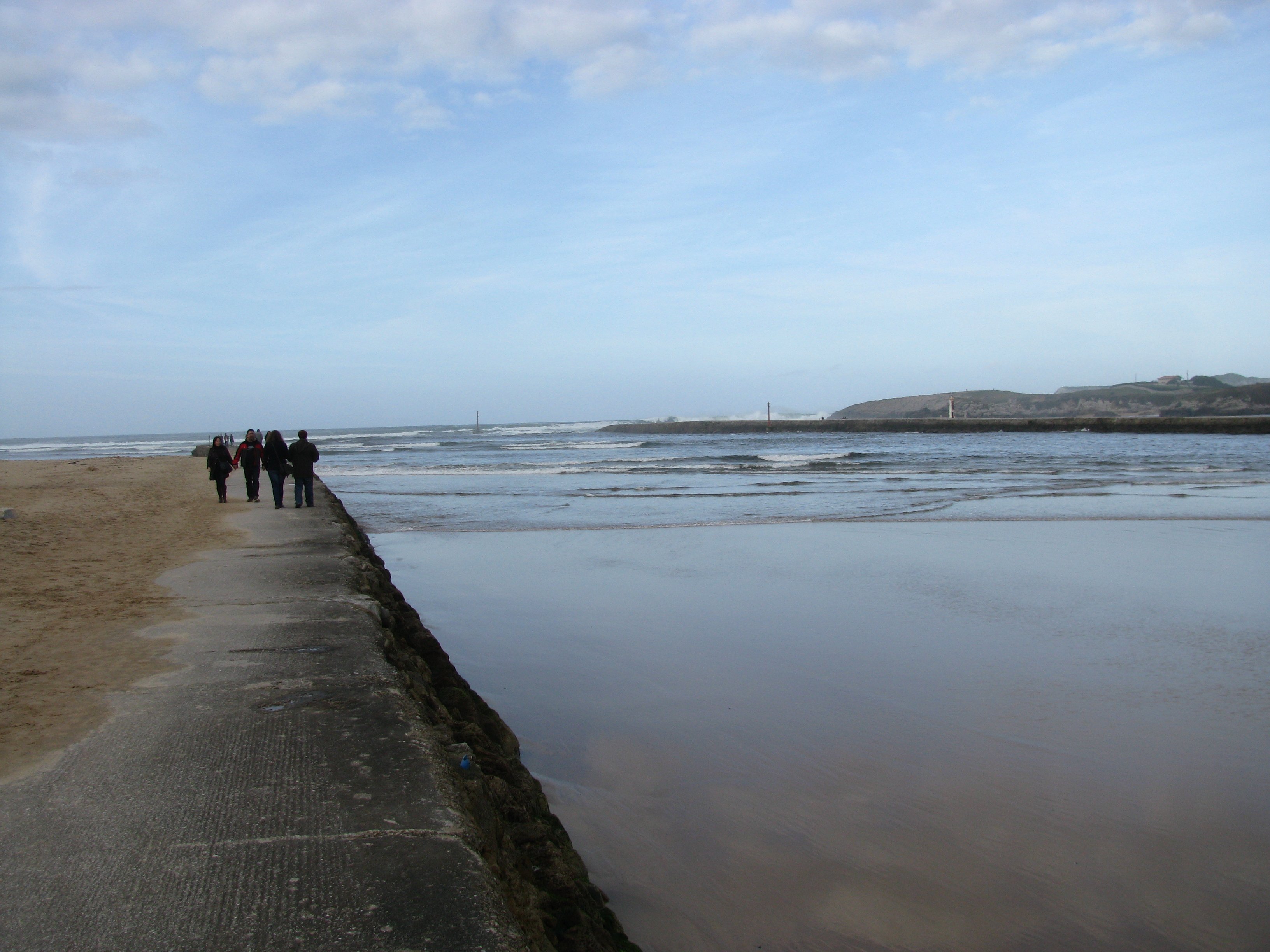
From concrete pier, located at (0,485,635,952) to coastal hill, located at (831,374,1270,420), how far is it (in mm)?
74310

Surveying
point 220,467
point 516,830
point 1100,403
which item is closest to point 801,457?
point 220,467

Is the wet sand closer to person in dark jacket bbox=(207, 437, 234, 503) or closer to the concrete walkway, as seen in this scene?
the concrete walkway

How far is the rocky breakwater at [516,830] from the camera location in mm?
2430

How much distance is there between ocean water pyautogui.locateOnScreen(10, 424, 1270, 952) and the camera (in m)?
3.09

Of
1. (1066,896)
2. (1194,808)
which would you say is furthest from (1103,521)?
(1066,896)

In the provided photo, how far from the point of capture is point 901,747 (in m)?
4.34

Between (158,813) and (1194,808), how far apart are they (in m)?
3.96

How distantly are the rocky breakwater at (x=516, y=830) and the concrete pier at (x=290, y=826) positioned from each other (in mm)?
10

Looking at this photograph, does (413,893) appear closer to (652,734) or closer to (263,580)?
(652,734)

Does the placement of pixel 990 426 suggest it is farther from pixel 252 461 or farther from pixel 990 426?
pixel 252 461

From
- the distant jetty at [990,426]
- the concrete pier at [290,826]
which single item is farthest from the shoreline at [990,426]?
the concrete pier at [290,826]

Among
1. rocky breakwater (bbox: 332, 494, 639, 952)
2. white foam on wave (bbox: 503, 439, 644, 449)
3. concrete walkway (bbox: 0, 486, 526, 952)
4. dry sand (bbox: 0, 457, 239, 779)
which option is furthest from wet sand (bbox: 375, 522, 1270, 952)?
white foam on wave (bbox: 503, 439, 644, 449)

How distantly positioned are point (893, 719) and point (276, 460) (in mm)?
12267

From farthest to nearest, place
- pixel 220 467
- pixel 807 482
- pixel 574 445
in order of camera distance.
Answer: pixel 574 445
pixel 807 482
pixel 220 467
